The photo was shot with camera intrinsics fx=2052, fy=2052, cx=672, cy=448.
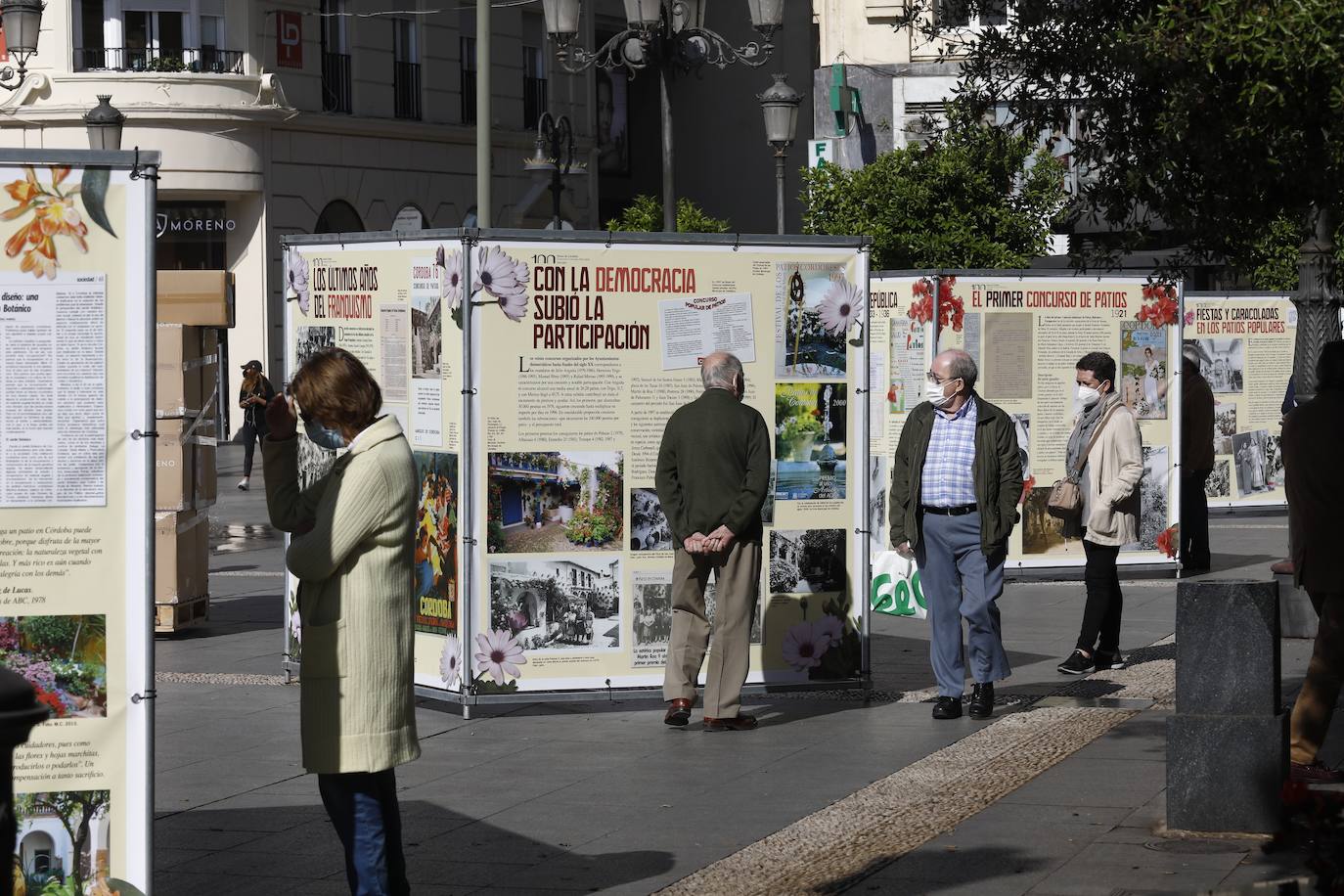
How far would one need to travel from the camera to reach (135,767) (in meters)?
5.68

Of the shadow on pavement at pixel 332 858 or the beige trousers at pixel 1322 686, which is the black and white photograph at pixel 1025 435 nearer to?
the beige trousers at pixel 1322 686

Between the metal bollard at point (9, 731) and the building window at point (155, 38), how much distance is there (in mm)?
31112

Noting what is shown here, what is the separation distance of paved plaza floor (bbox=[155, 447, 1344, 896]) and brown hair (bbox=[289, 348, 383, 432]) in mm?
1754

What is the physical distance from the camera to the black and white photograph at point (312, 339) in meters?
10.8

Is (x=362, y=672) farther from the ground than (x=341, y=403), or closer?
closer

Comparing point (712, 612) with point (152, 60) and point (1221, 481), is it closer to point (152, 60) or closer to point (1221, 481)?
point (1221, 481)

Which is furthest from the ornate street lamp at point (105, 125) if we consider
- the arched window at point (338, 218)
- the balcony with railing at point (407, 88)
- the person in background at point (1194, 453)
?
the balcony with railing at point (407, 88)

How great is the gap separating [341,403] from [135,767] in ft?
3.80

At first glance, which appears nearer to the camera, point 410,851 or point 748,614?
point 410,851

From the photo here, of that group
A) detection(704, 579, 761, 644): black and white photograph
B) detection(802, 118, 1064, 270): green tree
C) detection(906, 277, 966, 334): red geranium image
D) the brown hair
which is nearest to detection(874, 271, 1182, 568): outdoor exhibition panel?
detection(906, 277, 966, 334): red geranium image

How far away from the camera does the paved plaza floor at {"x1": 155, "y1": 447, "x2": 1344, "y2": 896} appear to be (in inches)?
266

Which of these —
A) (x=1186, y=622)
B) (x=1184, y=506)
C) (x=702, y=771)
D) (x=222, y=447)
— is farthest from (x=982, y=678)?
(x=222, y=447)

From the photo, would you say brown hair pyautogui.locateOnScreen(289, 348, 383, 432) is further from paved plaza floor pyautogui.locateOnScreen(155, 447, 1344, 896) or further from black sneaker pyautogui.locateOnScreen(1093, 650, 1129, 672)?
black sneaker pyautogui.locateOnScreen(1093, 650, 1129, 672)

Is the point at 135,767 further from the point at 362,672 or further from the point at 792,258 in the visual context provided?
the point at 792,258
